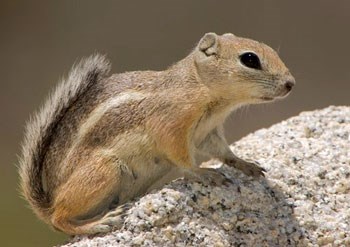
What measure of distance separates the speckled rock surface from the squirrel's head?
315 millimetres

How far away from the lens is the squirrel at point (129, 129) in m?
2.88

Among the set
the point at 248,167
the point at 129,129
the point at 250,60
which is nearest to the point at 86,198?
the point at 129,129

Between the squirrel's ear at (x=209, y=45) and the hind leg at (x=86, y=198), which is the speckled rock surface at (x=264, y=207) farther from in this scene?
the squirrel's ear at (x=209, y=45)

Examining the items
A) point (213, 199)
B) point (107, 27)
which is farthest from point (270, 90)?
point (107, 27)

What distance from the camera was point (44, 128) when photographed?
300 cm

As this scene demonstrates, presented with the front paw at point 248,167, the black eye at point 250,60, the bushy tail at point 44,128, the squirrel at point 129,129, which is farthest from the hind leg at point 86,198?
the black eye at point 250,60

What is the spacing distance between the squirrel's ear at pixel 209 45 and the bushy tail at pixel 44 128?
0.35 m

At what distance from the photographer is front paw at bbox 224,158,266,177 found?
309 centimetres

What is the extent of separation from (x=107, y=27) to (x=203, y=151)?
4.00 meters

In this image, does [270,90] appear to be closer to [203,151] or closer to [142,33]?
[203,151]

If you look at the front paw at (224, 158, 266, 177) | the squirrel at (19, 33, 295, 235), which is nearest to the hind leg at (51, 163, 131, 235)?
the squirrel at (19, 33, 295, 235)

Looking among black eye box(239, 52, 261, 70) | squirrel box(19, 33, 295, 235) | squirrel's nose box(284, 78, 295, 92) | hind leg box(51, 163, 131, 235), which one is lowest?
hind leg box(51, 163, 131, 235)

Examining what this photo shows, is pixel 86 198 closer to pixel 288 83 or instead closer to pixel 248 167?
pixel 248 167

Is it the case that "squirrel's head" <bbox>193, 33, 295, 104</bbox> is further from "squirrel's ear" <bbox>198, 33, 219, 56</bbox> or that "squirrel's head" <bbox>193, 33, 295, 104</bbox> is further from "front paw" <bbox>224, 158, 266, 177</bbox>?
"front paw" <bbox>224, 158, 266, 177</bbox>
